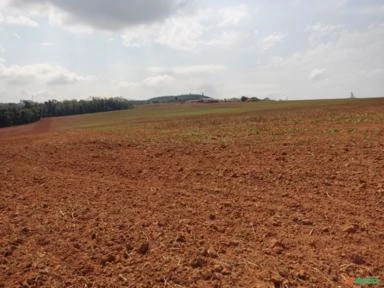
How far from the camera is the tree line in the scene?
59469 millimetres

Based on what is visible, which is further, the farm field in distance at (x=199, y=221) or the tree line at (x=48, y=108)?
the tree line at (x=48, y=108)

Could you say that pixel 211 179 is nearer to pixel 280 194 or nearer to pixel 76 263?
pixel 280 194

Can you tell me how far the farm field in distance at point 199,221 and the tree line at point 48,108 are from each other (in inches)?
2159

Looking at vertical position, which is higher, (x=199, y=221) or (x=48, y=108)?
(x=199, y=221)

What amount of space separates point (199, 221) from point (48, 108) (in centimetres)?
8470

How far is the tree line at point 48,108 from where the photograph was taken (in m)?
59.5

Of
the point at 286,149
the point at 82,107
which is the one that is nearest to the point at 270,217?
the point at 286,149

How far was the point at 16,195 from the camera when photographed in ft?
22.2

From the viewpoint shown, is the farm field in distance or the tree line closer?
the farm field in distance

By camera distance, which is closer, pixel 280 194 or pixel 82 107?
pixel 280 194

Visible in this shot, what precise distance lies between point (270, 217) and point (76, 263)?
8.32 feet

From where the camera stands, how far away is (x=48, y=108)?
8381cm

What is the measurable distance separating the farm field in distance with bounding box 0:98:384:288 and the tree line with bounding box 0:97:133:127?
54.8 m

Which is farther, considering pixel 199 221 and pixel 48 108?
pixel 48 108
